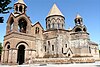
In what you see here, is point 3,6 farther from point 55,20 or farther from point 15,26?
point 55,20

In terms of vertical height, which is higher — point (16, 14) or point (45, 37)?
point (16, 14)

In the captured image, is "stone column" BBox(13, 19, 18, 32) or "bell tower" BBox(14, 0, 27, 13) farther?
"bell tower" BBox(14, 0, 27, 13)

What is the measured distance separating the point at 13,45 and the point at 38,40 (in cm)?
730

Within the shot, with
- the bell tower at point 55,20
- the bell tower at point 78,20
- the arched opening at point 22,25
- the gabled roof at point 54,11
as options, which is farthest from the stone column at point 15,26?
the bell tower at point 78,20

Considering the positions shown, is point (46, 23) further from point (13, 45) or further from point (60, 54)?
point (13, 45)

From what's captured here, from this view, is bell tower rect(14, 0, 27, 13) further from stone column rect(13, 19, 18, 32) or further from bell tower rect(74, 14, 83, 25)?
bell tower rect(74, 14, 83, 25)

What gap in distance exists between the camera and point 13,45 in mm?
27469

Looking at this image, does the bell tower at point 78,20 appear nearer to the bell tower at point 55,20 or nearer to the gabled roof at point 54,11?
the bell tower at point 55,20

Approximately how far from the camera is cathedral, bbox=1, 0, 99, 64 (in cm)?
2895

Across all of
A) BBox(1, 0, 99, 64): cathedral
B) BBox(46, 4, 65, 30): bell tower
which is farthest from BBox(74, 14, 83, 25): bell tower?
BBox(46, 4, 65, 30): bell tower

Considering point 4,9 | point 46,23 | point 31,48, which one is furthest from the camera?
point 46,23

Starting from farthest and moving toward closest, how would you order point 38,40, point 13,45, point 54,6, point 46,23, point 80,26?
point 54,6, point 46,23, point 80,26, point 38,40, point 13,45

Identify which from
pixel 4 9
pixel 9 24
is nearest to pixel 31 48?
pixel 9 24

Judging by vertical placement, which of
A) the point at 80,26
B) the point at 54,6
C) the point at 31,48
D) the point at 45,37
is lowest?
the point at 31,48
